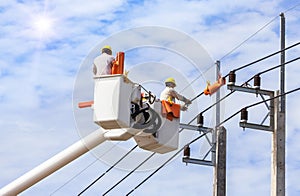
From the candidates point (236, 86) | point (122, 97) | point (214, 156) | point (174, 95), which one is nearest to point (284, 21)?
point (236, 86)

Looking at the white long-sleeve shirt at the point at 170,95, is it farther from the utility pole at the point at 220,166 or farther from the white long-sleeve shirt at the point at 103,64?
the utility pole at the point at 220,166

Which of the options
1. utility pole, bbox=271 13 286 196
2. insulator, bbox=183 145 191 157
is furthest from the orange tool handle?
insulator, bbox=183 145 191 157

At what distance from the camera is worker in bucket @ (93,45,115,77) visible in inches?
497

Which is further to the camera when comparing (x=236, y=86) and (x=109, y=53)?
(x=236, y=86)

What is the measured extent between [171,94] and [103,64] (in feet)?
3.92

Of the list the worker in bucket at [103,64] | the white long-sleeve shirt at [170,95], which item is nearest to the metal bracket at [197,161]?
the white long-sleeve shirt at [170,95]

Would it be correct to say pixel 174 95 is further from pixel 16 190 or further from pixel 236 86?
pixel 236 86

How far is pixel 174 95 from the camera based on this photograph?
13.2 meters

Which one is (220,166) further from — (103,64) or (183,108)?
(103,64)

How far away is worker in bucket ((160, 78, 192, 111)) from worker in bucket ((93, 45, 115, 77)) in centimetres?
102

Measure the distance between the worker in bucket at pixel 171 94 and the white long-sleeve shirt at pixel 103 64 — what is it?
1.02 m

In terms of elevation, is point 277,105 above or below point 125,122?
above

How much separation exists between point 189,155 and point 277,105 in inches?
112

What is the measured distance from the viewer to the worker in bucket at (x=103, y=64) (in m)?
12.6
